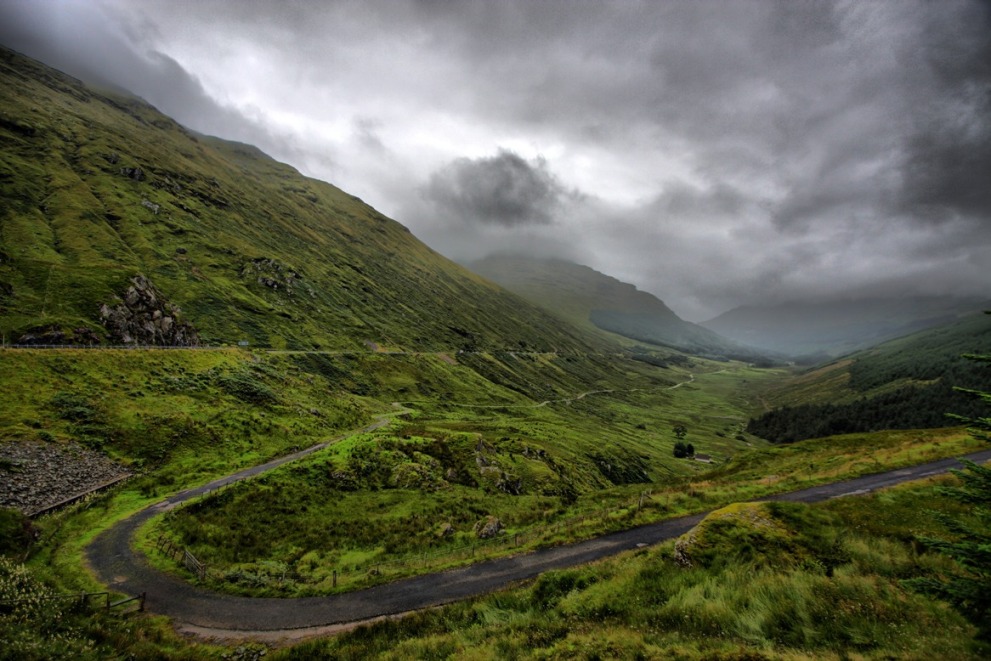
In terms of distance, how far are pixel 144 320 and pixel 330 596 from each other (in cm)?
7586

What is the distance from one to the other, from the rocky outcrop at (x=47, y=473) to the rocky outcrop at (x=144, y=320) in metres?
40.2

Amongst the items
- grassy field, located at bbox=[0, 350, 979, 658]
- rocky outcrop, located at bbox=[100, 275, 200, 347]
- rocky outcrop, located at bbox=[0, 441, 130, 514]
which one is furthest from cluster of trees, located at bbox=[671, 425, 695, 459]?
rocky outcrop, located at bbox=[100, 275, 200, 347]

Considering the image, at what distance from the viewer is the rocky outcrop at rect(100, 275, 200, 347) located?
67125mm

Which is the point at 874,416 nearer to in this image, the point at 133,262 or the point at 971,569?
the point at 971,569

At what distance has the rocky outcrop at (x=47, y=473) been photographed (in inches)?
1132

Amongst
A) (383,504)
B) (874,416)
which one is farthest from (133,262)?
(874,416)

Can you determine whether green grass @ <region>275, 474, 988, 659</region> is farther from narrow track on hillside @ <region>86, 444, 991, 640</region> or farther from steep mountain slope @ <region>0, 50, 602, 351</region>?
steep mountain slope @ <region>0, 50, 602, 351</region>

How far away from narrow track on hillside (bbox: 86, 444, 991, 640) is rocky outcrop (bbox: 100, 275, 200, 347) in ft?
181

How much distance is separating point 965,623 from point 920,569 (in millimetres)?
4650

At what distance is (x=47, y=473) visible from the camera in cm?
3150

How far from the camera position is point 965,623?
9.70m

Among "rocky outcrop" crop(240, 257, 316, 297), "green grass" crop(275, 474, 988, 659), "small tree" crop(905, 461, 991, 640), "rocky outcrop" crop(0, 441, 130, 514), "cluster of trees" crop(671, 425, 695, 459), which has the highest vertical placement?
"rocky outcrop" crop(240, 257, 316, 297)

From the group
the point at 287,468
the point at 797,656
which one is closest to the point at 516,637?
the point at 797,656

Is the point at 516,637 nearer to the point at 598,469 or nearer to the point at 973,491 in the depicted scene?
the point at 973,491
